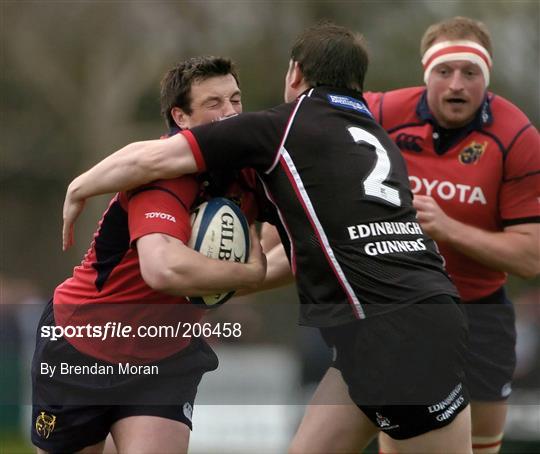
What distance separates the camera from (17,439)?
11688 mm

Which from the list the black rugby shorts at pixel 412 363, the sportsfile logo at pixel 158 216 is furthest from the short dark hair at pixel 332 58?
the black rugby shorts at pixel 412 363

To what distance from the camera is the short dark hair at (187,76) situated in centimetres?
479

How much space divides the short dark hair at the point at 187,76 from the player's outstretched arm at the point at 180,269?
70cm

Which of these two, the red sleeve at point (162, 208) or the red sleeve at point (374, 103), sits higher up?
the red sleeve at point (162, 208)

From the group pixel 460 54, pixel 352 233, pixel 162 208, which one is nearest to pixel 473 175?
pixel 460 54

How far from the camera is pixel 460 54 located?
19.4 feet

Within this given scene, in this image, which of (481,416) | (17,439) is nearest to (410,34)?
(17,439)

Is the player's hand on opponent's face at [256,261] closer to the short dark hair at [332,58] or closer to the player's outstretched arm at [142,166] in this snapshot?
the player's outstretched arm at [142,166]

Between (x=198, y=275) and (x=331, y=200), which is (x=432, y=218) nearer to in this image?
(x=331, y=200)

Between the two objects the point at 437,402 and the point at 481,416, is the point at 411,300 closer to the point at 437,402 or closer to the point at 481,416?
the point at 437,402

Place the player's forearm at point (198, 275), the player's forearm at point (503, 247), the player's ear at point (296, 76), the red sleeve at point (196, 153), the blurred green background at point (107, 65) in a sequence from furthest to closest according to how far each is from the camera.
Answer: the blurred green background at point (107, 65) → the player's forearm at point (503, 247) → the player's ear at point (296, 76) → the red sleeve at point (196, 153) → the player's forearm at point (198, 275)

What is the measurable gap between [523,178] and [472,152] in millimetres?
308

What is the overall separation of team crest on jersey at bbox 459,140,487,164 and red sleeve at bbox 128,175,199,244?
1.87 m

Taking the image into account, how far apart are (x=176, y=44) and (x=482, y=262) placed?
55.8ft
